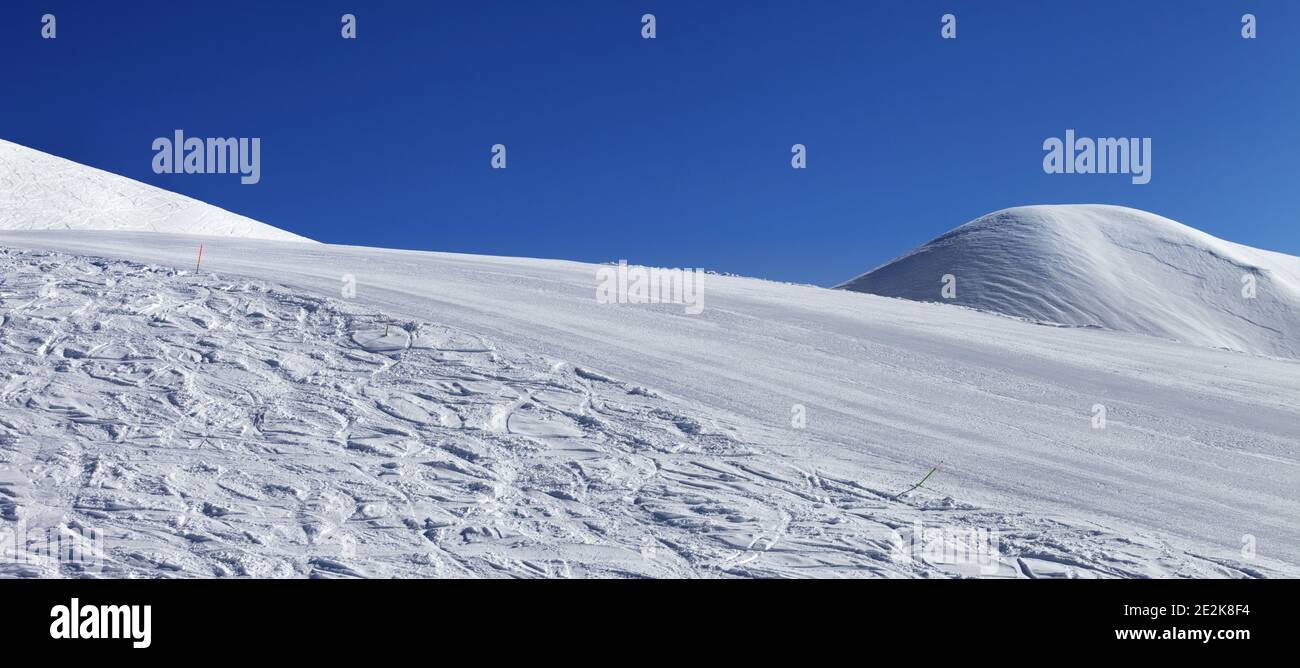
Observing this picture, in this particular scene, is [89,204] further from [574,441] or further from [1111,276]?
[1111,276]

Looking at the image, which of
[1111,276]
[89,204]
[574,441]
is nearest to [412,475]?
[574,441]

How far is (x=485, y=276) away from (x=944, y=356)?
6.95 m

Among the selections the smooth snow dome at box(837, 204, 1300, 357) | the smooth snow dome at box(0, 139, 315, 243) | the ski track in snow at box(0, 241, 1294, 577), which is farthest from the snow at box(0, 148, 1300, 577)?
the smooth snow dome at box(837, 204, 1300, 357)

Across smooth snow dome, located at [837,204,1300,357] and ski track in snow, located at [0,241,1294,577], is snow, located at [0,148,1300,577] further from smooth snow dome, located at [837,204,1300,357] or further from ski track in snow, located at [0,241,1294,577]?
smooth snow dome, located at [837,204,1300,357]

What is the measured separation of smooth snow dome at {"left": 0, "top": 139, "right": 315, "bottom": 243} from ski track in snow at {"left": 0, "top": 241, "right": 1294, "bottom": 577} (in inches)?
931

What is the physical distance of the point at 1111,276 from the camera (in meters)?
45.4

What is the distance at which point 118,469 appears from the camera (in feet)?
22.0

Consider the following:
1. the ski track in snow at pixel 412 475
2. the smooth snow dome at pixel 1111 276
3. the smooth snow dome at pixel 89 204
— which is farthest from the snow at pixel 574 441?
the smooth snow dome at pixel 1111 276

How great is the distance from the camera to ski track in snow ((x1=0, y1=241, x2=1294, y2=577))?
5.90 metres

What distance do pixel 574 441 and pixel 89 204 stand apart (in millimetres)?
31969

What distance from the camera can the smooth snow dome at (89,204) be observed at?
31422 millimetres

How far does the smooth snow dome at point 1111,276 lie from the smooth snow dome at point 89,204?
95.5 ft

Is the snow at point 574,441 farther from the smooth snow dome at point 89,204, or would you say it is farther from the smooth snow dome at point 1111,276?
the smooth snow dome at point 1111,276

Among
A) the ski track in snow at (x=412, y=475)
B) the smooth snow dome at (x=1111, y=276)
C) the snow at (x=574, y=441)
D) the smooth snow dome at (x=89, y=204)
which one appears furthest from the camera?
the smooth snow dome at (x=1111, y=276)
